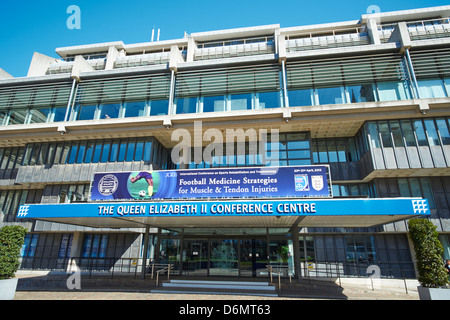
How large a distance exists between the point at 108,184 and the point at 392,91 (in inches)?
790

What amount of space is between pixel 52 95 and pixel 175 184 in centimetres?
1650

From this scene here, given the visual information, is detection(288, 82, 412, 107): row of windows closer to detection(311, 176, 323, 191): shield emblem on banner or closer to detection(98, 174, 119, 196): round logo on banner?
detection(311, 176, 323, 191): shield emblem on banner

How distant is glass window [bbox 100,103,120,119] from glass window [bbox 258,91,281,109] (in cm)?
1183

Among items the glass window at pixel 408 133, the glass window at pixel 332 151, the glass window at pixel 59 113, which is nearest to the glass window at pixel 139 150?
the glass window at pixel 59 113

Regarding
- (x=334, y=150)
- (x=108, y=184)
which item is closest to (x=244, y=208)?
(x=108, y=184)

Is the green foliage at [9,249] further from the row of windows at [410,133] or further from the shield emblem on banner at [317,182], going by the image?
the row of windows at [410,133]

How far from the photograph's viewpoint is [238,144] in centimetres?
2077

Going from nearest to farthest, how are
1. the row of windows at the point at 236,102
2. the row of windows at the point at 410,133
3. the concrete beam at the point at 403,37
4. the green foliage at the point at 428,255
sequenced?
the green foliage at the point at 428,255 → the row of windows at the point at 410,133 → the concrete beam at the point at 403,37 → the row of windows at the point at 236,102

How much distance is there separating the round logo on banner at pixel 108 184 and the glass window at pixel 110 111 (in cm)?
854

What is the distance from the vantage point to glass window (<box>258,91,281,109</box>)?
19188mm

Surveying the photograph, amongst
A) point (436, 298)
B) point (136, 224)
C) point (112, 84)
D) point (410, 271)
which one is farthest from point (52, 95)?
point (410, 271)

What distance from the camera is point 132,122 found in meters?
19.7

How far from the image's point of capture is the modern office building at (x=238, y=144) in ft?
54.0
